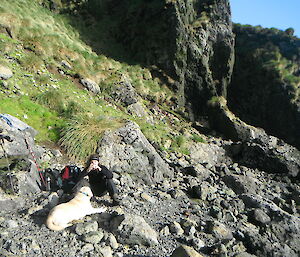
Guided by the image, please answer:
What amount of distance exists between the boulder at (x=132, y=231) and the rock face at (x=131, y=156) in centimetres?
346

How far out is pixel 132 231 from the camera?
459 centimetres

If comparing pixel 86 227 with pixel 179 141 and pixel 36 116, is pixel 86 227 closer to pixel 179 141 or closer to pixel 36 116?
pixel 36 116

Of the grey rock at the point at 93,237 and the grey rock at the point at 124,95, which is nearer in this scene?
the grey rock at the point at 93,237

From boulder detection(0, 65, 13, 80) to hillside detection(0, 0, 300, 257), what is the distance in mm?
58

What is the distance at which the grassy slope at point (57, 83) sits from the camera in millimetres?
9227

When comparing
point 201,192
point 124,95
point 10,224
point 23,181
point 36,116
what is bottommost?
point 10,224

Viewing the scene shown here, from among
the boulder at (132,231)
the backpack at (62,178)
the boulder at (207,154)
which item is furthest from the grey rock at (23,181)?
the boulder at (207,154)

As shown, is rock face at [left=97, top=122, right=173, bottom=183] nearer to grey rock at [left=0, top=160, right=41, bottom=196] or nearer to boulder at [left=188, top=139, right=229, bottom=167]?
grey rock at [left=0, top=160, right=41, bottom=196]

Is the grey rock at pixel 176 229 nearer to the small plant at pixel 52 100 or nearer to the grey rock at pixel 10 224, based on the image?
the grey rock at pixel 10 224

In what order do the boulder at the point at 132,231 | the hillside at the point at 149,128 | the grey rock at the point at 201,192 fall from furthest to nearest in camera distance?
the grey rock at the point at 201,192
the hillside at the point at 149,128
the boulder at the point at 132,231

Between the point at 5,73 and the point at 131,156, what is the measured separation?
21.7 feet

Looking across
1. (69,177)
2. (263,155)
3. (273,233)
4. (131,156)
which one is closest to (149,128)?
(131,156)

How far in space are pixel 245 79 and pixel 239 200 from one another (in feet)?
79.6

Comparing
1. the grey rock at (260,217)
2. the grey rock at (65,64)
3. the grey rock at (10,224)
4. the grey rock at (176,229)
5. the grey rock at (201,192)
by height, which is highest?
the grey rock at (65,64)
